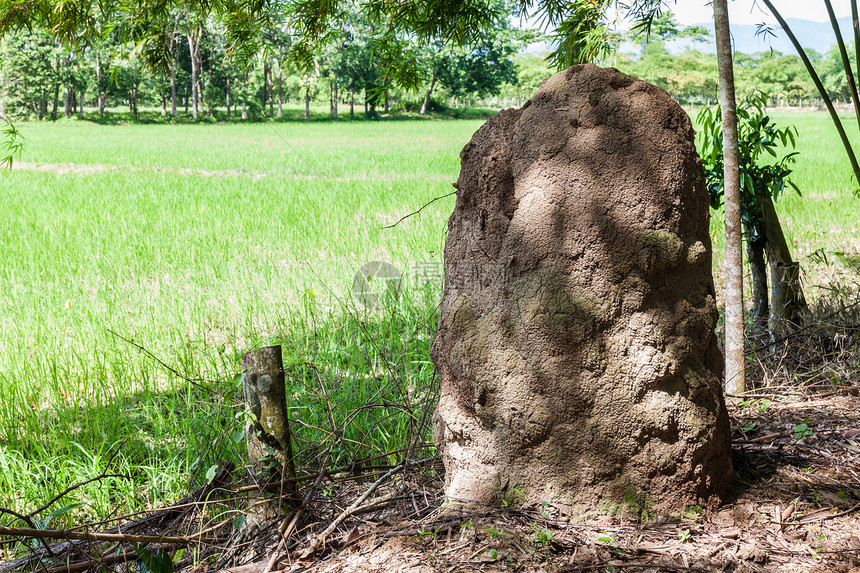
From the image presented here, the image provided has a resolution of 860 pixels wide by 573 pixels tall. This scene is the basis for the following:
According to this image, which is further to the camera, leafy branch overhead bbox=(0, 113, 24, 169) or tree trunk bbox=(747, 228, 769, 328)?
tree trunk bbox=(747, 228, 769, 328)

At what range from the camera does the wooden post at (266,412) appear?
7.36 ft

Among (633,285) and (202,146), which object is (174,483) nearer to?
(633,285)

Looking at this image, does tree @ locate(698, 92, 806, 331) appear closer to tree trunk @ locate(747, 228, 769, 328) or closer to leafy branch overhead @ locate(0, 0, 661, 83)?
tree trunk @ locate(747, 228, 769, 328)

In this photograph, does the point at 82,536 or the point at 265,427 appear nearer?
the point at 82,536

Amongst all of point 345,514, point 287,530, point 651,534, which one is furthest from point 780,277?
point 287,530

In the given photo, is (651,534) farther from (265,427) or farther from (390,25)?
(390,25)

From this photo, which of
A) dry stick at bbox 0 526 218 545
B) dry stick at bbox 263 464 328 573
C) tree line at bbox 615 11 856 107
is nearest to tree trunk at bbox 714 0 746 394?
dry stick at bbox 263 464 328 573

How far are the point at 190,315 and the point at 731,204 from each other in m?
3.79

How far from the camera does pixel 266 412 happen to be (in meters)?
2.27

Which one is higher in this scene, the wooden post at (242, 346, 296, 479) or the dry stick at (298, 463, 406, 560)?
the wooden post at (242, 346, 296, 479)

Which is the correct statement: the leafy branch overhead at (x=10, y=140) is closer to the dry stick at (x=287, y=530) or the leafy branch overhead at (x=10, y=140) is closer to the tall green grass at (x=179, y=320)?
the tall green grass at (x=179, y=320)

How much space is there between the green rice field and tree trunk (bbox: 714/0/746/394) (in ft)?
4.71

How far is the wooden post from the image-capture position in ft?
7.36

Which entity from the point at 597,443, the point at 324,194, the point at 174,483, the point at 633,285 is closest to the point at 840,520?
the point at 597,443
